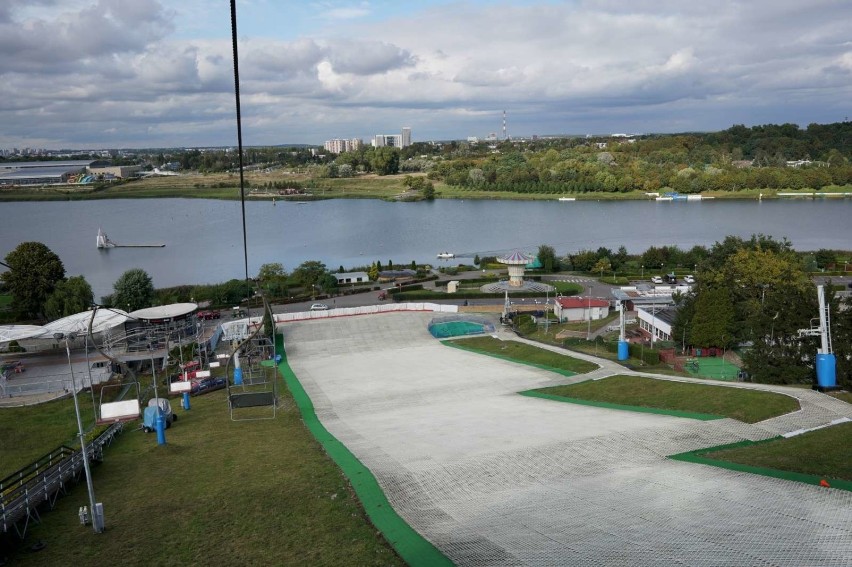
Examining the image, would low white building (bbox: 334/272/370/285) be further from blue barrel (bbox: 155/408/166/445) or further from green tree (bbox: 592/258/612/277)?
blue barrel (bbox: 155/408/166/445)

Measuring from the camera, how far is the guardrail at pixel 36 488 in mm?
7695

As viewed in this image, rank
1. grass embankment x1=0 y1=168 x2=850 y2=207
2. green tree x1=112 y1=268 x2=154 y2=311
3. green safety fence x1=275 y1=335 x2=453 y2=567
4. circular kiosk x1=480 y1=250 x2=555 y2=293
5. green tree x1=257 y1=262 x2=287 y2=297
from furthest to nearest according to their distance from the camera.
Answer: grass embankment x1=0 y1=168 x2=850 y2=207 < green tree x1=257 y1=262 x2=287 y2=297 < circular kiosk x1=480 y1=250 x2=555 y2=293 < green tree x1=112 y1=268 x2=154 y2=311 < green safety fence x1=275 y1=335 x2=453 y2=567

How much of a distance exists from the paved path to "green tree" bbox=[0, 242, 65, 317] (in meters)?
22.2

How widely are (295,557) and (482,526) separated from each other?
2057mm

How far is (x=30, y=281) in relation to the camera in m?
31.0

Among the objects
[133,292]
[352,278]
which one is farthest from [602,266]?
[133,292]

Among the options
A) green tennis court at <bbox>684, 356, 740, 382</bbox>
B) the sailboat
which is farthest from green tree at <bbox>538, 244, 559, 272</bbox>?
the sailboat

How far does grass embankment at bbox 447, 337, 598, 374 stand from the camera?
17656 mm

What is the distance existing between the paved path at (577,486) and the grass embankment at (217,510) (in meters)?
0.80

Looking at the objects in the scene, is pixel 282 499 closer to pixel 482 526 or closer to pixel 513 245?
pixel 482 526

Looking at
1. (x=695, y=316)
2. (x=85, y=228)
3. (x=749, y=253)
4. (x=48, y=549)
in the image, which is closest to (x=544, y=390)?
(x=695, y=316)

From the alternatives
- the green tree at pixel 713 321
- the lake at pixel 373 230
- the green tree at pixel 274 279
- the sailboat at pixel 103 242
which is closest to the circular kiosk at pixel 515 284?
the green tree at pixel 274 279

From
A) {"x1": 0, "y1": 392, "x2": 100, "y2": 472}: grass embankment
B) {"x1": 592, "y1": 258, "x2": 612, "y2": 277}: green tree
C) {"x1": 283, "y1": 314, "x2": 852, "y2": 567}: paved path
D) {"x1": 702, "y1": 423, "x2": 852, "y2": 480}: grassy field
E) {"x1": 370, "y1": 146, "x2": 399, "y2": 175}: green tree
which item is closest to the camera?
{"x1": 283, "y1": 314, "x2": 852, "y2": 567}: paved path

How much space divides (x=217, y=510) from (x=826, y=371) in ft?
36.0
